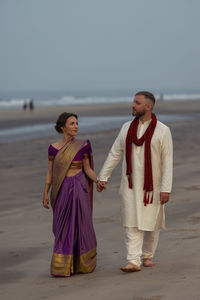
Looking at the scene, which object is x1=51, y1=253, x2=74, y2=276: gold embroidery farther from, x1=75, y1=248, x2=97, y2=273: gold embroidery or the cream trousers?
the cream trousers

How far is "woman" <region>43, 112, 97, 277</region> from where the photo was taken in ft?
18.6

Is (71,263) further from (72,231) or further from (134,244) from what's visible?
(134,244)

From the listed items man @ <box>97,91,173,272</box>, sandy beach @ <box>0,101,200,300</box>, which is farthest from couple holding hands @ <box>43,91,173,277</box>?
sandy beach @ <box>0,101,200,300</box>

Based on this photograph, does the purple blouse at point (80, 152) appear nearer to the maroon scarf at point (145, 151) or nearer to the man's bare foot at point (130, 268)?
the maroon scarf at point (145, 151)

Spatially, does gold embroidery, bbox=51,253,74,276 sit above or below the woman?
below

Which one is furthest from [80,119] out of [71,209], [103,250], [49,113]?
[71,209]

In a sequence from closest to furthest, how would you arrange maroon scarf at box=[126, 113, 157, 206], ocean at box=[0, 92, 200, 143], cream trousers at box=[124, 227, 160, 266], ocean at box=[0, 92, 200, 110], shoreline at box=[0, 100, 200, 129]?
maroon scarf at box=[126, 113, 157, 206] → cream trousers at box=[124, 227, 160, 266] → ocean at box=[0, 92, 200, 143] → shoreline at box=[0, 100, 200, 129] → ocean at box=[0, 92, 200, 110]

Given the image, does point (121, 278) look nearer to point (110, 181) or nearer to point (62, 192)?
point (62, 192)

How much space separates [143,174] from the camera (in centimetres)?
549

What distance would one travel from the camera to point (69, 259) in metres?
5.66

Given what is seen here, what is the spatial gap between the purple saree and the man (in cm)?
38

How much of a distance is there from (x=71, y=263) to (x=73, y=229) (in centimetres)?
32

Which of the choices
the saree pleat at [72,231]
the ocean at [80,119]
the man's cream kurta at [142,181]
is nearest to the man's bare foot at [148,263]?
the man's cream kurta at [142,181]

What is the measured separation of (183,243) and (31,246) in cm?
173
